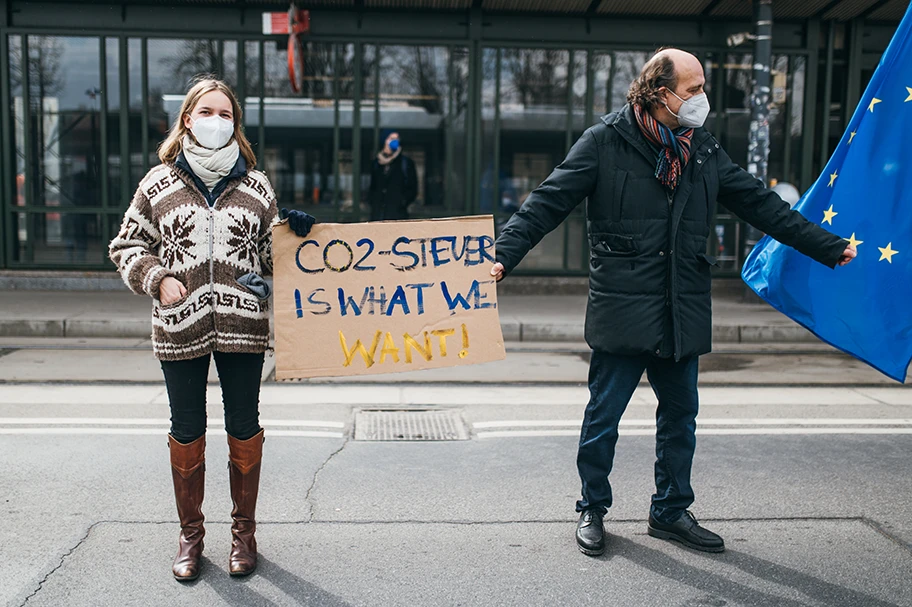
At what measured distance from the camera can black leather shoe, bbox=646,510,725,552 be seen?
3797mm

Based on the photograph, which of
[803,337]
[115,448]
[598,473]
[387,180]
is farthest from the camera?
[387,180]

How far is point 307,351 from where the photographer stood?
3.65 m

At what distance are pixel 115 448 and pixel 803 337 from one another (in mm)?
7691

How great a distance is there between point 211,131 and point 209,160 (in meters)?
0.11

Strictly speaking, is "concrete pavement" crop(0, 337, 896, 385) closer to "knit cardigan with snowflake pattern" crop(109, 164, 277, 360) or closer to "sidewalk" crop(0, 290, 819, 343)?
"sidewalk" crop(0, 290, 819, 343)

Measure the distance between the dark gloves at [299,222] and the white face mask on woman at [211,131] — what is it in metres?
0.34

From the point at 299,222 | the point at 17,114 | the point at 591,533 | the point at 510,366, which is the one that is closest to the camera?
the point at 299,222

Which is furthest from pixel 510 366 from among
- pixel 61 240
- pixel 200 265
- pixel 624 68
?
pixel 61 240

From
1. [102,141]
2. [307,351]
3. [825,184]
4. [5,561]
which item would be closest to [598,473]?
[307,351]

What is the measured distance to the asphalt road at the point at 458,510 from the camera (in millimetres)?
3424

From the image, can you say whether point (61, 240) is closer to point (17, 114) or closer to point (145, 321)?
point (17, 114)

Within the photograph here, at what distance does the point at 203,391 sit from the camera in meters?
3.54

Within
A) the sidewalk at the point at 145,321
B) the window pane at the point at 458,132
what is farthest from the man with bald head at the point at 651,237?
the window pane at the point at 458,132

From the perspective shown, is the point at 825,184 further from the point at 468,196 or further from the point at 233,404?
the point at 468,196
